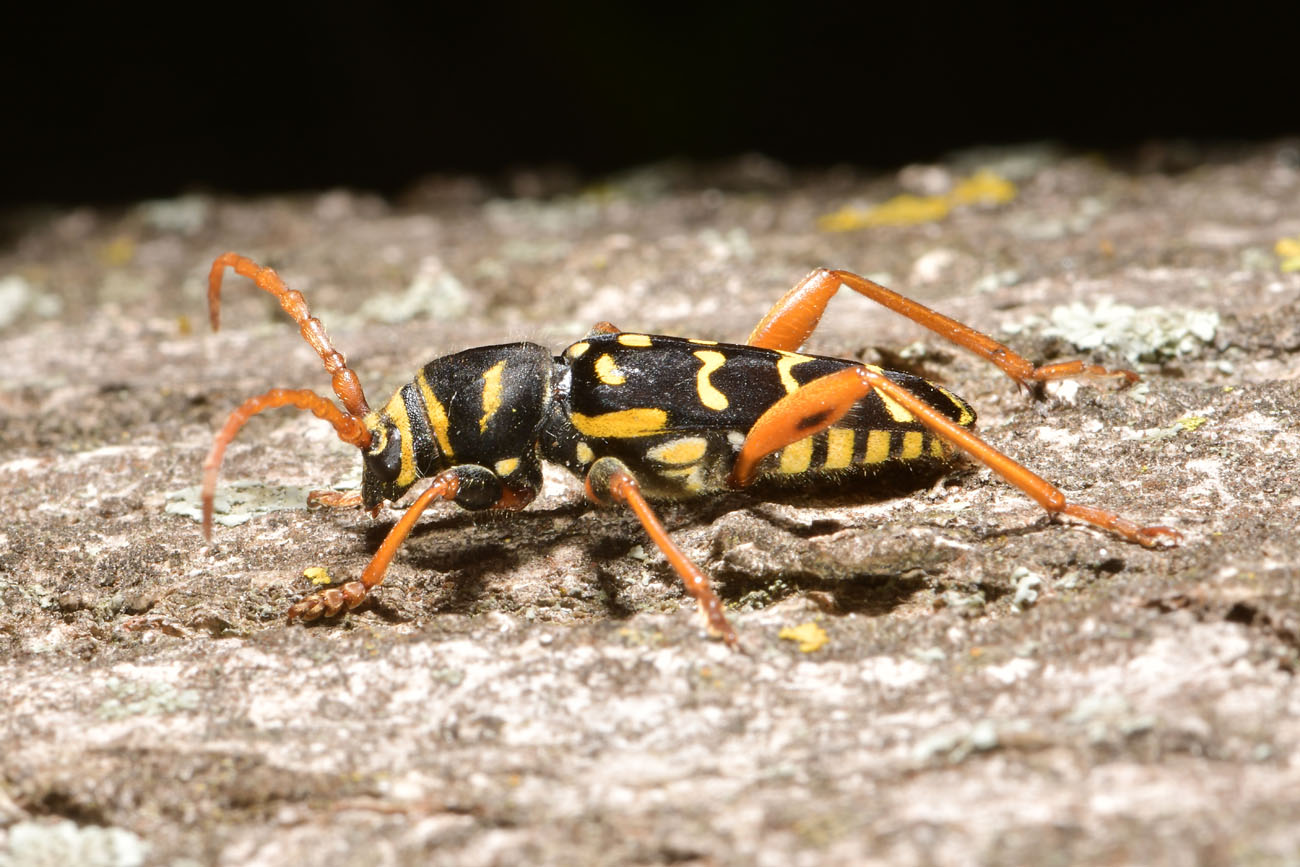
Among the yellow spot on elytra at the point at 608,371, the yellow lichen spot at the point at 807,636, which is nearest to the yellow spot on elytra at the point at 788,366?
the yellow spot on elytra at the point at 608,371

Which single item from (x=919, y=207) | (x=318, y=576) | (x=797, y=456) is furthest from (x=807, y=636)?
(x=919, y=207)

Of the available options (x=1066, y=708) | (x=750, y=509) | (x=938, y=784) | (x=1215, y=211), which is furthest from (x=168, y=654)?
(x=1215, y=211)

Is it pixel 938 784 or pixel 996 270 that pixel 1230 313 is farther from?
pixel 938 784

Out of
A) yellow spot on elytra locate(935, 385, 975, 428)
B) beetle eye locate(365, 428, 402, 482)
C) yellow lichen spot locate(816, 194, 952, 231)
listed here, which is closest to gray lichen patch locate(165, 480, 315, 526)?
beetle eye locate(365, 428, 402, 482)

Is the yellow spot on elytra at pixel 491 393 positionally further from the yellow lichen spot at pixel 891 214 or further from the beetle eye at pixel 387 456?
the yellow lichen spot at pixel 891 214

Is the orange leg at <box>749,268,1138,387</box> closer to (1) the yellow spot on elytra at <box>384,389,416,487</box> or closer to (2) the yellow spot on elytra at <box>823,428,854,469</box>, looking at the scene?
(2) the yellow spot on elytra at <box>823,428,854,469</box>
